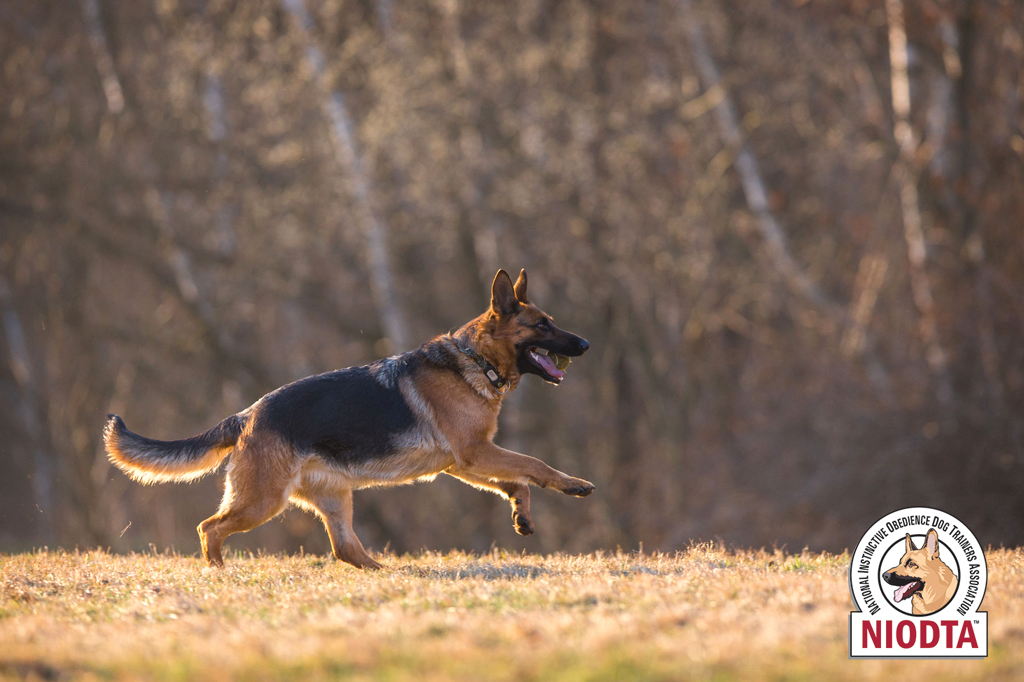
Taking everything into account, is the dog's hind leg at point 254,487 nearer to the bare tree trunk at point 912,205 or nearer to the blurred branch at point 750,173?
the bare tree trunk at point 912,205

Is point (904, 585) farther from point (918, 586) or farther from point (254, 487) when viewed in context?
point (254, 487)

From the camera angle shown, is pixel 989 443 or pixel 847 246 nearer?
pixel 989 443

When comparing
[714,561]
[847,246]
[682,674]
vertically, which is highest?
[847,246]

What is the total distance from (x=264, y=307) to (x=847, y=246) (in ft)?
38.4

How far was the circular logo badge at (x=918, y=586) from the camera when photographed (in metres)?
4.62

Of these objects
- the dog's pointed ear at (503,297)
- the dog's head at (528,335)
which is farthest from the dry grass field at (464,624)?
the dog's pointed ear at (503,297)

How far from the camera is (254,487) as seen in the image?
7.15 meters

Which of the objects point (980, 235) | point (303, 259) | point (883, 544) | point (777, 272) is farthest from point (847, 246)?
point (883, 544)

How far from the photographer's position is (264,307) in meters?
20.4

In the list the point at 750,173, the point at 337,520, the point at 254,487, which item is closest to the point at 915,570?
the point at 337,520

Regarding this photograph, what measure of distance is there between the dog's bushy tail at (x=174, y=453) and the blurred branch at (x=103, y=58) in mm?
13223

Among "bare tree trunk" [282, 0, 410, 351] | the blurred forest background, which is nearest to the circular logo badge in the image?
the blurred forest background

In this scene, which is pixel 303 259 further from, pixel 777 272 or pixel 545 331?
pixel 545 331

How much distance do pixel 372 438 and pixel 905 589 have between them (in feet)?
12.7
